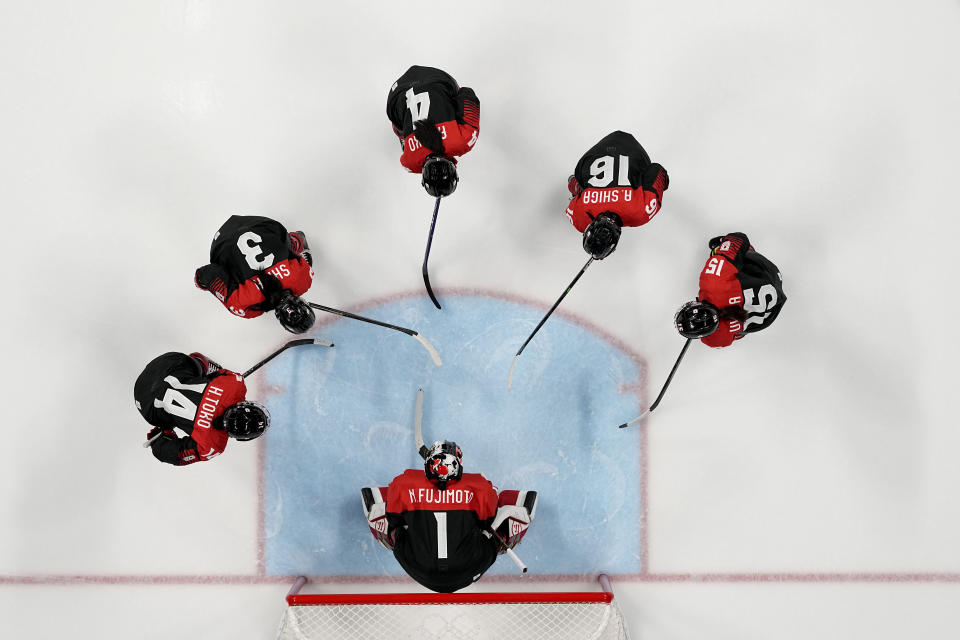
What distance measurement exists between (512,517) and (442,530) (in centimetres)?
50

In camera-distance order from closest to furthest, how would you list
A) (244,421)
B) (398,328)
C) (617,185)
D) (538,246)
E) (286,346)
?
(244,421)
(617,185)
(398,328)
(286,346)
(538,246)

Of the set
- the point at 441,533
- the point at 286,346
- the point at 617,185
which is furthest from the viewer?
the point at 286,346

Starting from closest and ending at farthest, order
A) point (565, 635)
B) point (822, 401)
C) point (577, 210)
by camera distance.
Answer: point (577, 210) → point (565, 635) → point (822, 401)

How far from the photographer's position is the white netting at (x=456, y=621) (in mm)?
4750

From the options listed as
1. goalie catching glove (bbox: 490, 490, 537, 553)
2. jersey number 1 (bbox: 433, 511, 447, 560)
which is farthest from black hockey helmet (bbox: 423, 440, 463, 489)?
goalie catching glove (bbox: 490, 490, 537, 553)

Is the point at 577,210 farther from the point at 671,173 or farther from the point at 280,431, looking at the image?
the point at 280,431

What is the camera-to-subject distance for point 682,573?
16.7 ft

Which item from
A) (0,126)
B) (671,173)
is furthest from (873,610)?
(0,126)

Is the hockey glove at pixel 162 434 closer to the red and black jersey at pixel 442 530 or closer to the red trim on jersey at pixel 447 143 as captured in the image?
the red and black jersey at pixel 442 530

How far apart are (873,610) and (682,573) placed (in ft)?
5.06

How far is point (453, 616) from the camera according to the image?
496 centimetres

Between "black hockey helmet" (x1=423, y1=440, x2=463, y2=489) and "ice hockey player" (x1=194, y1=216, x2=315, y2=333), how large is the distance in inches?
46.4

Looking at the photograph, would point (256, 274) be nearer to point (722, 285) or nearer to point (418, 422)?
point (418, 422)

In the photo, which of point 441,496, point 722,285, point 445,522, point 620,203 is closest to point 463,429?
point 441,496
